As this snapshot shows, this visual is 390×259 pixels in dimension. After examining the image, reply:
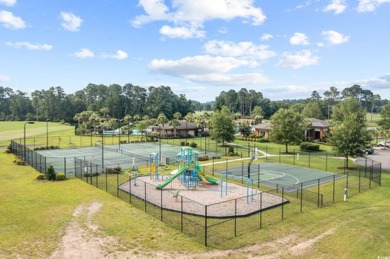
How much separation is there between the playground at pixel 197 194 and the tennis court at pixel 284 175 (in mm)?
3042

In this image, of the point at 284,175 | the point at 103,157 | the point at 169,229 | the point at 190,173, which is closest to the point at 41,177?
the point at 103,157

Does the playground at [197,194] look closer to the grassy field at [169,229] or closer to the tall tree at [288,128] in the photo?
the grassy field at [169,229]

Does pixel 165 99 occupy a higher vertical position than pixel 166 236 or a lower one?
higher

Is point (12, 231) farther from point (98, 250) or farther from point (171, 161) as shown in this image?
point (171, 161)

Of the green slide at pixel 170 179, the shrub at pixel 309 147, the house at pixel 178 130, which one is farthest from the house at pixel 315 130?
the green slide at pixel 170 179

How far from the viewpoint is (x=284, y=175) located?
33.0m

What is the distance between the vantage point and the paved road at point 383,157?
38.7 metres

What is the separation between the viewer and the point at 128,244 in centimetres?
1558

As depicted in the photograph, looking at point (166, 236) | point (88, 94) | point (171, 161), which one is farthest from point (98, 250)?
point (88, 94)

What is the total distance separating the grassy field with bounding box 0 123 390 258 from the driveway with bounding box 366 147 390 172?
15.6 metres

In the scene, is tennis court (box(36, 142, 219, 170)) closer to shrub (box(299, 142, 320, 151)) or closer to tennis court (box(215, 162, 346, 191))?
tennis court (box(215, 162, 346, 191))

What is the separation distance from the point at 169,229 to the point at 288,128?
3712 centimetres

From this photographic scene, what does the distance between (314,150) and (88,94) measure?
114 metres

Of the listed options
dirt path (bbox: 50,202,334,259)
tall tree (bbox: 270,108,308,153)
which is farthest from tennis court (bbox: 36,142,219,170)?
dirt path (bbox: 50,202,334,259)
